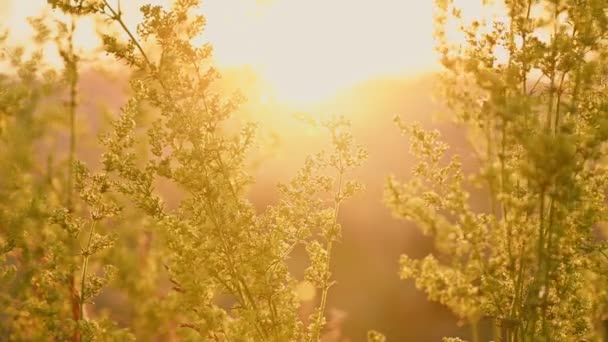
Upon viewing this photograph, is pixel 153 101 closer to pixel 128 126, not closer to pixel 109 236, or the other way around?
pixel 128 126

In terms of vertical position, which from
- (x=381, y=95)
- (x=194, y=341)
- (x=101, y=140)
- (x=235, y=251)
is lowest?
(x=194, y=341)

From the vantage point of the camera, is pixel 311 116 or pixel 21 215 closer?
pixel 311 116

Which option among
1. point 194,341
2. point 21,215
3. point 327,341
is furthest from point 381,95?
point 194,341

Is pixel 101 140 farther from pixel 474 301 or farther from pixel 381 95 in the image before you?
pixel 381 95

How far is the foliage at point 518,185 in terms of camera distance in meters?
5.18

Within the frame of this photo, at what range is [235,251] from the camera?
585cm

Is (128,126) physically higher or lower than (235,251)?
higher

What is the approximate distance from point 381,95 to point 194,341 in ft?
58.5

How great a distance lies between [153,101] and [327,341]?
29.9 feet

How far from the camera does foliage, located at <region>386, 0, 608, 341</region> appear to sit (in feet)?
17.0

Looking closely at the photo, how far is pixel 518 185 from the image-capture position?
18.3 feet

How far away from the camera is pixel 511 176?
16.8 ft

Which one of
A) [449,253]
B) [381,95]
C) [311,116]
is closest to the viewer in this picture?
[449,253]

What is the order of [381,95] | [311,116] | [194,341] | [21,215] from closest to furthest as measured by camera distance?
[194,341], [311,116], [21,215], [381,95]
